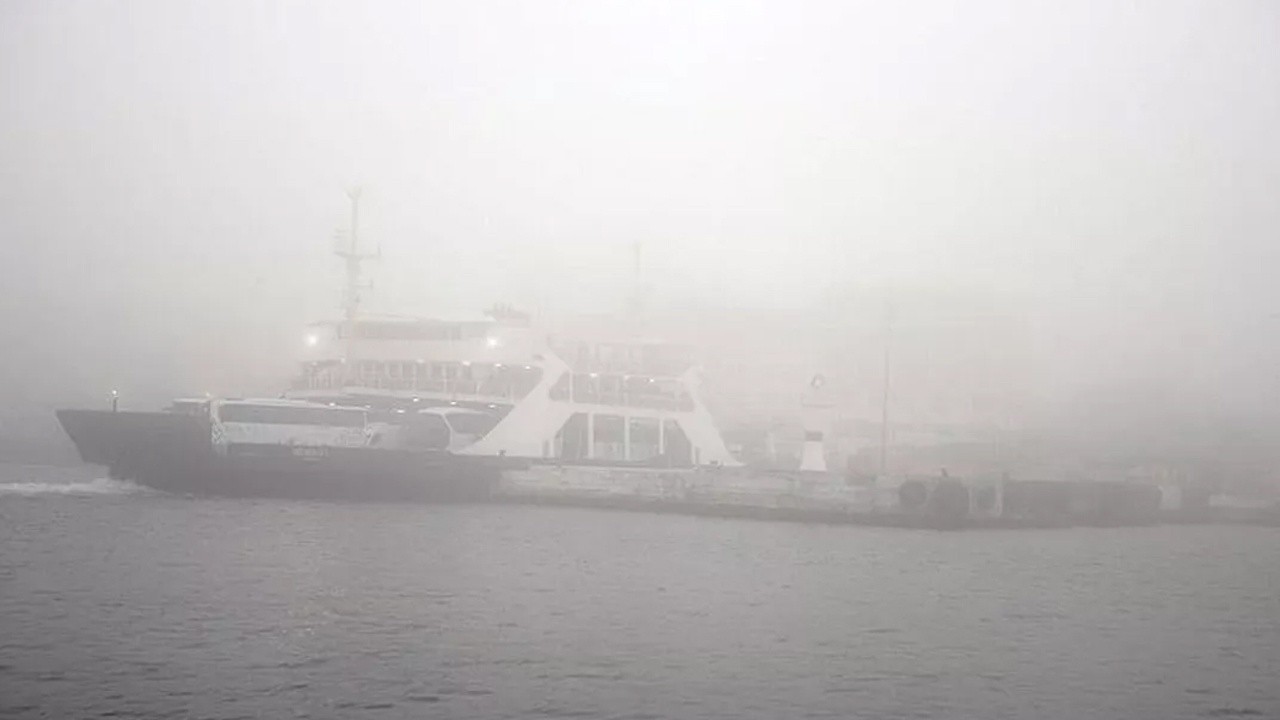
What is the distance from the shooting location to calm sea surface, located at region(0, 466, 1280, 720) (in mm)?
12227

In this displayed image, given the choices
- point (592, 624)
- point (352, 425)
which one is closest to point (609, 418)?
point (352, 425)

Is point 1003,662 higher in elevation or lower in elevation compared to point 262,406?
lower

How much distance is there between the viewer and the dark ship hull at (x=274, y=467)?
3247cm

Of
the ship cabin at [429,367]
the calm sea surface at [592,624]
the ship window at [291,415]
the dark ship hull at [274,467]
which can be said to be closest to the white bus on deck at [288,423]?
the ship window at [291,415]

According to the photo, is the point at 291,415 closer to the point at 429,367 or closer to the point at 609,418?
the point at 429,367

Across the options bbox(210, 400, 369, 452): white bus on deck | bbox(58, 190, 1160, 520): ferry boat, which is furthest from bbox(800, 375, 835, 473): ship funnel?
bbox(210, 400, 369, 452): white bus on deck

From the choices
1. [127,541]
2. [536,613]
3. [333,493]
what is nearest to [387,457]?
[333,493]

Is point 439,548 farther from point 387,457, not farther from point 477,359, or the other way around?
point 477,359

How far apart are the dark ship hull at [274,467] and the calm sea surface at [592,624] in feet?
12.1

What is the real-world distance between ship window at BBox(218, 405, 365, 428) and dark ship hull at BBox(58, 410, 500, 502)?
2.62 metres

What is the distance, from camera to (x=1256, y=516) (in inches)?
1747

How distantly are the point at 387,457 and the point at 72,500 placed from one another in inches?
340

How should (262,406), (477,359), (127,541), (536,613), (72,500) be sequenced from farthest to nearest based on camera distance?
(477,359), (262,406), (72,500), (127,541), (536,613)

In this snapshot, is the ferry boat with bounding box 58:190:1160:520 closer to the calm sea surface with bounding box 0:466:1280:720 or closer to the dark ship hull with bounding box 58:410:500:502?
the dark ship hull with bounding box 58:410:500:502
